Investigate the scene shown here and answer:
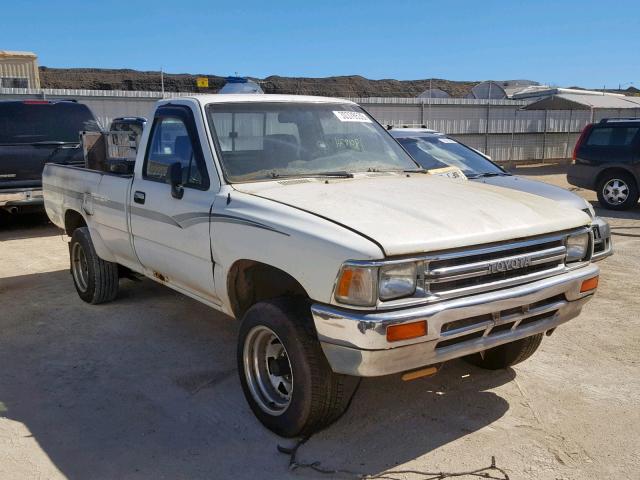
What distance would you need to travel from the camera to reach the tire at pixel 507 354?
443 centimetres

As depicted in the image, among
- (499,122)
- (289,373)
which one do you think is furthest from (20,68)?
(289,373)

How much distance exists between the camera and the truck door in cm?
423

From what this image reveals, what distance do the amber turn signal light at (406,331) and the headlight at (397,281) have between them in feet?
0.52

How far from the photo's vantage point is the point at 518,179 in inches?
304

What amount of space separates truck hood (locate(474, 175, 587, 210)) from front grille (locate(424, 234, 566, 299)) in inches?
127

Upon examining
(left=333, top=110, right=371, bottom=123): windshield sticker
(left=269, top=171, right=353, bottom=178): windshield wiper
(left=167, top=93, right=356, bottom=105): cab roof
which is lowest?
(left=269, top=171, right=353, bottom=178): windshield wiper

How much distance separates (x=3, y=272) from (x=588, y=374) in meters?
6.52

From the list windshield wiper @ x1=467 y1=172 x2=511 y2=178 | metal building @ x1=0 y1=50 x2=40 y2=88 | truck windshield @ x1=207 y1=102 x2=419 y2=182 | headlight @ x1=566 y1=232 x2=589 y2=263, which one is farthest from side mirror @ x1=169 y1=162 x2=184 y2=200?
metal building @ x1=0 y1=50 x2=40 y2=88

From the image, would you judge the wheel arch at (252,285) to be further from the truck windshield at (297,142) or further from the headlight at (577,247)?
the headlight at (577,247)

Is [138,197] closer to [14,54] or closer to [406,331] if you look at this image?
[406,331]

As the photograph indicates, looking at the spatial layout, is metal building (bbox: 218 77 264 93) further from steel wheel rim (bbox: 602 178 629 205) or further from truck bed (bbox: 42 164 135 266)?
truck bed (bbox: 42 164 135 266)

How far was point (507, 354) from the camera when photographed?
177 inches

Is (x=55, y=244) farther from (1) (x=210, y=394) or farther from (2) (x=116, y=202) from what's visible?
(1) (x=210, y=394)

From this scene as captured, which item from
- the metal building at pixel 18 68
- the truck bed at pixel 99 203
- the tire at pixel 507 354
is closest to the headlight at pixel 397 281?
the tire at pixel 507 354
